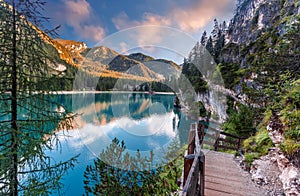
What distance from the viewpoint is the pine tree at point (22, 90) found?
6.28 feet

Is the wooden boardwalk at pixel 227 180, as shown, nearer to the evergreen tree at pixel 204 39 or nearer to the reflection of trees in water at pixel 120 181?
the reflection of trees in water at pixel 120 181

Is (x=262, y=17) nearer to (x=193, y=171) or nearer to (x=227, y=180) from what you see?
→ (x=227, y=180)

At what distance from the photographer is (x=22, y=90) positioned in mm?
2053

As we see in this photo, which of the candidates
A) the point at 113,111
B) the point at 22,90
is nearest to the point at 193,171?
the point at 22,90

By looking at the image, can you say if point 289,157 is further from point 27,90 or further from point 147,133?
point 147,133

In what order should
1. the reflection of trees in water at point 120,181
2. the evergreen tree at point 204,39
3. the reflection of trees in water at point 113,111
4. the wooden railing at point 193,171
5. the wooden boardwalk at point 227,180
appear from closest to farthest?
the wooden railing at point 193,171 < the wooden boardwalk at point 227,180 < the reflection of trees in water at point 120,181 < the reflection of trees in water at point 113,111 < the evergreen tree at point 204,39

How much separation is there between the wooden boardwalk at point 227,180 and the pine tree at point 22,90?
313cm

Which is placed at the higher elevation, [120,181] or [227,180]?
[227,180]

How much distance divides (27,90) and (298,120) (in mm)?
5034

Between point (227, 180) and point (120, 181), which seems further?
point (120, 181)

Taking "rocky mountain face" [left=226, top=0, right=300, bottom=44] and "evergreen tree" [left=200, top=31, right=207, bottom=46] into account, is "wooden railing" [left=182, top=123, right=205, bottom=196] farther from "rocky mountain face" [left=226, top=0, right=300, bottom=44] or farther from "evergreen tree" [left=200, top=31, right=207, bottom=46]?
"evergreen tree" [left=200, top=31, right=207, bottom=46]

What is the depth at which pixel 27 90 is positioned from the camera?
210 cm

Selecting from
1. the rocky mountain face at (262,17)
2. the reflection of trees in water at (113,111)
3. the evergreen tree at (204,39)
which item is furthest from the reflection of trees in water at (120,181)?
the evergreen tree at (204,39)

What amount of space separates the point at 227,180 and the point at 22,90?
4.40 metres
